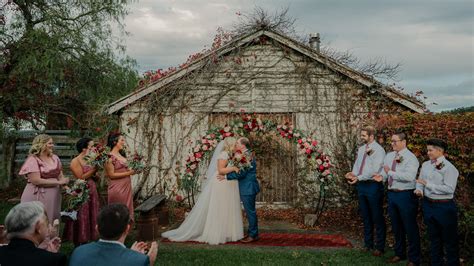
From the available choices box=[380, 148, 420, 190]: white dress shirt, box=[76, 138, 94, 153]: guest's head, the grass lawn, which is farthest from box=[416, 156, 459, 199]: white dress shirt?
box=[76, 138, 94, 153]: guest's head

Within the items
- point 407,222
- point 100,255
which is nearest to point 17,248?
point 100,255

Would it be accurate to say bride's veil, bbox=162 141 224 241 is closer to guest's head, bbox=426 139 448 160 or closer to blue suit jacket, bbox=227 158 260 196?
blue suit jacket, bbox=227 158 260 196

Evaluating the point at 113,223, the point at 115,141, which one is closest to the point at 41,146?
the point at 115,141

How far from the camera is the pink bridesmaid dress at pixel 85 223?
6.39m

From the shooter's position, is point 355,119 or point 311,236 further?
point 355,119

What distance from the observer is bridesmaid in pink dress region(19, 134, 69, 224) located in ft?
18.5

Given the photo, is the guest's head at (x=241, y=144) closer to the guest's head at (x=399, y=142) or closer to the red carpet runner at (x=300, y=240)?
the red carpet runner at (x=300, y=240)

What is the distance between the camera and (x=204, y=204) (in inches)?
306

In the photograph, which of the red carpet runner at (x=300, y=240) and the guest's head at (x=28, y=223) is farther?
the red carpet runner at (x=300, y=240)

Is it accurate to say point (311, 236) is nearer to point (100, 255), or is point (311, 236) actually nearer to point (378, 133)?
point (378, 133)

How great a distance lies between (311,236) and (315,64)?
16.1ft

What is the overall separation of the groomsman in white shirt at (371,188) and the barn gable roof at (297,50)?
4148 millimetres

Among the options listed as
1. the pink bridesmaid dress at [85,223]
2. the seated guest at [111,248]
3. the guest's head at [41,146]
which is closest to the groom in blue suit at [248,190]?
the pink bridesmaid dress at [85,223]

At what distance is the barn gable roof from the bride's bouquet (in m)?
4.11
